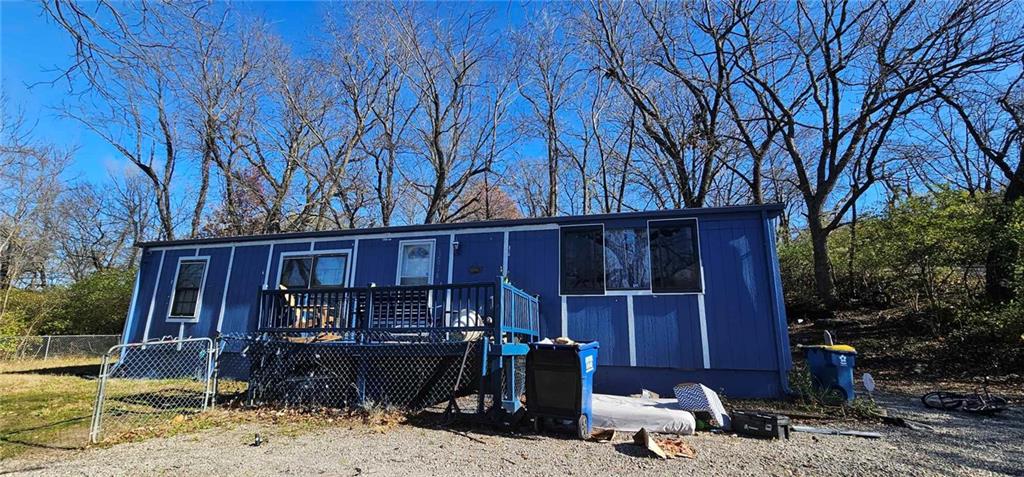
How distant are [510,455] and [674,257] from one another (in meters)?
4.17

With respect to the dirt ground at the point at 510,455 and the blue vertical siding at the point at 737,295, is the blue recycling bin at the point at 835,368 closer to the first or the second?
the blue vertical siding at the point at 737,295

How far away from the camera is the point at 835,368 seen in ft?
17.9

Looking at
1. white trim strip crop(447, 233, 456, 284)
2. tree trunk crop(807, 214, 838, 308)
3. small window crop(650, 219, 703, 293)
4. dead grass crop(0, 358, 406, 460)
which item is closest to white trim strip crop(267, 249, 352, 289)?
white trim strip crop(447, 233, 456, 284)

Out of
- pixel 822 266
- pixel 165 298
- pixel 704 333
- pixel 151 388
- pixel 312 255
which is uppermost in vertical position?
pixel 822 266

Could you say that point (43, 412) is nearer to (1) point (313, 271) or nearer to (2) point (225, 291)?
(2) point (225, 291)

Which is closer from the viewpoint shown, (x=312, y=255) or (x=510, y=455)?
(x=510, y=455)

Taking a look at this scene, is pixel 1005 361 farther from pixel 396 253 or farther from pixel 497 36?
pixel 497 36

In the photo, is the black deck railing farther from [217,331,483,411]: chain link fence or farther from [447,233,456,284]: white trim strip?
[447,233,456,284]: white trim strip

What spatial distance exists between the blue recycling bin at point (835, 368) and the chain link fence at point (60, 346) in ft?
48.5

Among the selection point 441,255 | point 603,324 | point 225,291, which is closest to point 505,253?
point 441,255


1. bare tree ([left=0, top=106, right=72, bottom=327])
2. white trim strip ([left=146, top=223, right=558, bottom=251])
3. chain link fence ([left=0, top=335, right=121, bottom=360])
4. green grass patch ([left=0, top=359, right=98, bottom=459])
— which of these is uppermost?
bare tree ([left=0, top=106, right=72, bottom=327])

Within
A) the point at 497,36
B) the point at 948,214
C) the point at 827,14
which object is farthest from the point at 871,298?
the point at 497,36

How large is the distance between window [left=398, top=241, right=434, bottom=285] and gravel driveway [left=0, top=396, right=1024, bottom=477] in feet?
11.5

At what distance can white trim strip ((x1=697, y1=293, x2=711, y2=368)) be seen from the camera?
6.39 m
